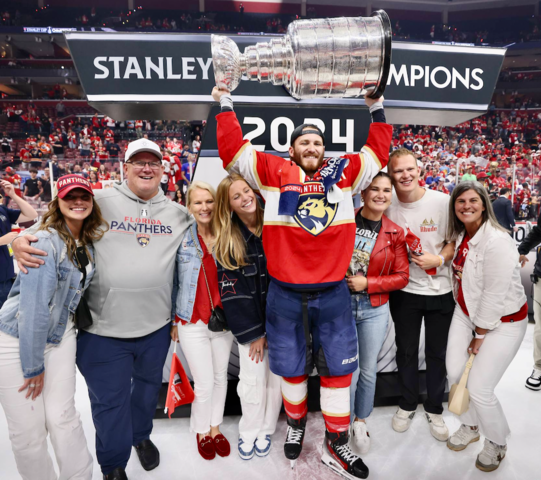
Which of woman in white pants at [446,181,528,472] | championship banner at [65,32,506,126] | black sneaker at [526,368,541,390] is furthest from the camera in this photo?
black sneaker at [526,368,541,390]

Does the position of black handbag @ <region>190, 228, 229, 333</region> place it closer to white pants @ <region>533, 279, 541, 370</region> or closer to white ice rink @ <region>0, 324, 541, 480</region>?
white ice rink @ <region>0, 324, 541, 480</region>

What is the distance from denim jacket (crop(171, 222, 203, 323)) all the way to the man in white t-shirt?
4.04 feet

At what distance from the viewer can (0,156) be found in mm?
9391

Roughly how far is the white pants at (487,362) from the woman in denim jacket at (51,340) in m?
2.03

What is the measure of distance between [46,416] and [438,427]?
2277 millimetres

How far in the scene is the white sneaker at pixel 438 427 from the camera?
238 centimetres

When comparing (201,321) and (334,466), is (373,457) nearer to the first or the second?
(334,466)

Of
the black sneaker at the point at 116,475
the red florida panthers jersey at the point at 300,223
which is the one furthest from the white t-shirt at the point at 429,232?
the black sneaker at the point at 116,475

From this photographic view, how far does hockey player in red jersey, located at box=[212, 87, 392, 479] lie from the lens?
72.4 inches

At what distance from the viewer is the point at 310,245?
1.84 m

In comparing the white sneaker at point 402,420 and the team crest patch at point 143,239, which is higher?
the team crest patch at point 143,239

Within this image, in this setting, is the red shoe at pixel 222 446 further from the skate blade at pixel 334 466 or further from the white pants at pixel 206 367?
the skate blade at pixel 334 466

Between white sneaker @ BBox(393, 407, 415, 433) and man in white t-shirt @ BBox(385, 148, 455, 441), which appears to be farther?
white sneaker @ BBox(393, 407, 415, 433)

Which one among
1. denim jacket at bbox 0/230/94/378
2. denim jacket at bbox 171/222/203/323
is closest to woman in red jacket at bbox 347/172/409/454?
denim jacket at bbox 171/222/203/323
